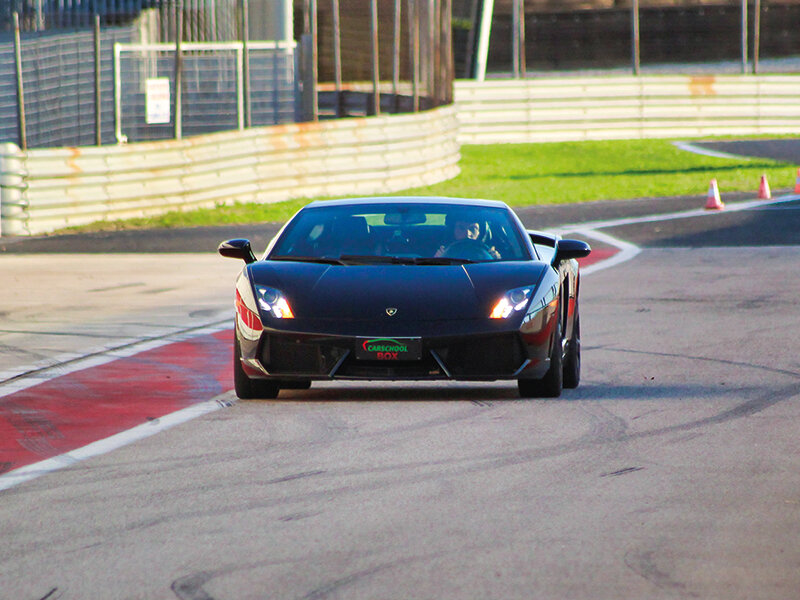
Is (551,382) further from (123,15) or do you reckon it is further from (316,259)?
(123,15)

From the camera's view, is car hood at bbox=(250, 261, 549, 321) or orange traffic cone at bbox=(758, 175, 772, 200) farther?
orange traffic cone at bbox=(758, 175, 772, 200)

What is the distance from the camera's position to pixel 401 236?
9.99 meters

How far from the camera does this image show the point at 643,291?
616 inches

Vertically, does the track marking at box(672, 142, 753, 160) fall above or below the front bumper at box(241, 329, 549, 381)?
below

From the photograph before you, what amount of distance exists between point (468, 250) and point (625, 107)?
35320mm

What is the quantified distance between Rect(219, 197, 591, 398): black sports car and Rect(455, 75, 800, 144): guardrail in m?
32.9

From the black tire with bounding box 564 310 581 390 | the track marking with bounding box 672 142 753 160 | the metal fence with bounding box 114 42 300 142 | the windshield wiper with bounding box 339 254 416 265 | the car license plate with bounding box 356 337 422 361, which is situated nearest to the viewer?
the car license plate with bounding box 356 337 422 361

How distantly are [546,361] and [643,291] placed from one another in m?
6.64

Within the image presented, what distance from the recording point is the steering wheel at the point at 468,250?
385 inches

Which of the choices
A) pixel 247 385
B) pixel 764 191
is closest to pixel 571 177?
pixel 764 191

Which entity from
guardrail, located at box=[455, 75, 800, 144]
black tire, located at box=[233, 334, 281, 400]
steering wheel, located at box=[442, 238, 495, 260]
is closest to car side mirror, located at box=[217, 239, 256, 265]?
black tire, located at box=[233, 334, 281, 400]

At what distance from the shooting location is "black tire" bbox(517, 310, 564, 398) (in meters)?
9.27

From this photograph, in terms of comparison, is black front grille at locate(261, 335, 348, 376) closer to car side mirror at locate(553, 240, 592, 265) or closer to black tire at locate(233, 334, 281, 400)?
black tire at locate(233, 334, 281, 400)

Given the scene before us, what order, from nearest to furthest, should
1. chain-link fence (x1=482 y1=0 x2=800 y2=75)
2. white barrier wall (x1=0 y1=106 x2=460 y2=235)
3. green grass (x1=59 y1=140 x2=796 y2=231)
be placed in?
white barrier wall (x1=0 y1=106 x2=460 y2=235) → green grass (x1=59 y1=140 x2=796 y2=231) → chain-link fence (x1=482 y1=0 x2=800 y2=75)
